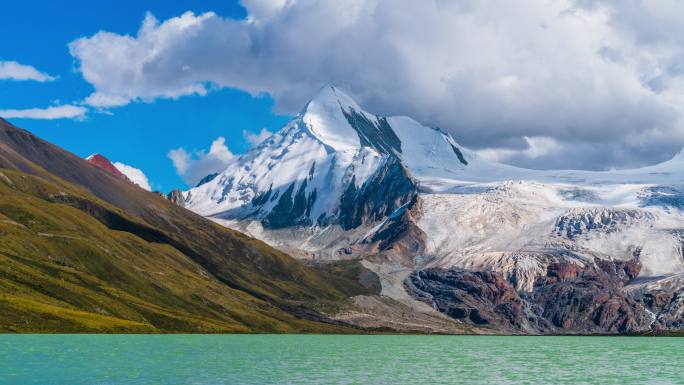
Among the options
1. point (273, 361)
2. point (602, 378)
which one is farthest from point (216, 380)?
point (602, 378)

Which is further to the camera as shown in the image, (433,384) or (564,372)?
(564,372)

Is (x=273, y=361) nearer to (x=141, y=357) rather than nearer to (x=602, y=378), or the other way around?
(x=141, y=357)

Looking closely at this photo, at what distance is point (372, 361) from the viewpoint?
186 meters

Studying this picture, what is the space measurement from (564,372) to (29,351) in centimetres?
10398

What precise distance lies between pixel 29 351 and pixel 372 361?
6942 cm

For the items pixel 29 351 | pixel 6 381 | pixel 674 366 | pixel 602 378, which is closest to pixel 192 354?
pixel 29 351

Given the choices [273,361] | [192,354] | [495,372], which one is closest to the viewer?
[495,372]

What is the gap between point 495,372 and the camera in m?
163

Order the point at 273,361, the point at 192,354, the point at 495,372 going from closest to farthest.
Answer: the point at 495,372 < the point at 273,361 < the point at 192,354

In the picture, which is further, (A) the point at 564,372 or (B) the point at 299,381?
(A) the point at 564,372

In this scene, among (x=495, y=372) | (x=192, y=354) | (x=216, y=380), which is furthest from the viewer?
(x=192, y=354)

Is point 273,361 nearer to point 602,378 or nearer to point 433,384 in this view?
point 433,384

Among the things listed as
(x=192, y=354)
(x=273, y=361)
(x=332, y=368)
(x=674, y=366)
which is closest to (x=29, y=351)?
(x=192, y=354)

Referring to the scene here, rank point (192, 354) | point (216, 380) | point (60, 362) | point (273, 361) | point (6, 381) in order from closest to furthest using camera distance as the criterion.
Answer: point (6, 381) < point (216, 380) < point (60, 362) < point (273, 361) < point (192, 354)
